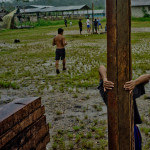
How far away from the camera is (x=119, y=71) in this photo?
2.25 metres

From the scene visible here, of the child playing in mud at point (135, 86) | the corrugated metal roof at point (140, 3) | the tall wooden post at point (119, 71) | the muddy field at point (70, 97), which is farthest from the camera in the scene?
the corrugated metal roof at point (140, 3)

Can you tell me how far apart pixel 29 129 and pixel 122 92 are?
980 mm

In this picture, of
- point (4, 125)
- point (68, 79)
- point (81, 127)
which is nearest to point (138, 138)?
point (4, 125)

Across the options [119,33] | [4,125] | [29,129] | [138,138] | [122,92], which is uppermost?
[119,33]

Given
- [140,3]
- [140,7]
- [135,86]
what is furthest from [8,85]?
[140,7]

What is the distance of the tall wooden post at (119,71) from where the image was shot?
7.13 feet

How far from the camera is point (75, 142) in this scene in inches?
165

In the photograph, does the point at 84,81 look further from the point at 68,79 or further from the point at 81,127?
the point at 81,127

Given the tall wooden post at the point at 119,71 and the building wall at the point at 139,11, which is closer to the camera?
the tall wooden post at the point at 119,71

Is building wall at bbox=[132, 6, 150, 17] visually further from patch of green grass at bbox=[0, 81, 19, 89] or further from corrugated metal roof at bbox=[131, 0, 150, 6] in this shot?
patch of green grass at bbox=[0, 81, 19, 89]

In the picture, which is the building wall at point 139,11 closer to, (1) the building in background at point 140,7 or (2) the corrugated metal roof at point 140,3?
(1) the building in background at point 140,7

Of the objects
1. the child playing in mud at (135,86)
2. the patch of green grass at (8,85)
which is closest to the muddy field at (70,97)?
the patch of green grass at (8,85)

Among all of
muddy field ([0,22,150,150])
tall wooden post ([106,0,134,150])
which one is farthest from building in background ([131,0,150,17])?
tall wooden post ([106,0,134,150])

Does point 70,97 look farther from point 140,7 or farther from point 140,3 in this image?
point 140,7
